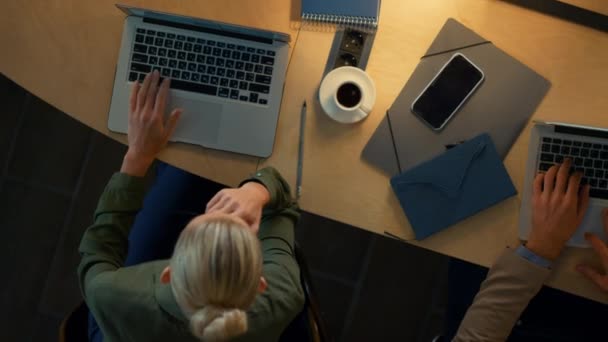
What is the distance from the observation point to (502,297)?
1.06 m

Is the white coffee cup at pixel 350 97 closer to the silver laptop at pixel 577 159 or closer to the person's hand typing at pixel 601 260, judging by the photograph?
the silver laptop at pixel 577 159

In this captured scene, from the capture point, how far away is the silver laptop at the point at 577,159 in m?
1.04

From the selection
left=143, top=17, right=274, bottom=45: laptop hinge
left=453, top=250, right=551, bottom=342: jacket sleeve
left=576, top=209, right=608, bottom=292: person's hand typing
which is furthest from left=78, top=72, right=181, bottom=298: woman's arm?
left=576, top=209, right=608, bottom=292: person's hand typing

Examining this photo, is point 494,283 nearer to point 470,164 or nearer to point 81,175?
Result: point 470,164

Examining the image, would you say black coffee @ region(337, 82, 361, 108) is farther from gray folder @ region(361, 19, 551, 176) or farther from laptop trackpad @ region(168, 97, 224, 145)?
laptop trackpad @ region(168, 97, 224, 145)

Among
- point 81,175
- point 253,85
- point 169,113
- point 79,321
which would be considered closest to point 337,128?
point 253,85

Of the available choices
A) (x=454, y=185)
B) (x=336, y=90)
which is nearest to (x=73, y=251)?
(x=336, y=90)

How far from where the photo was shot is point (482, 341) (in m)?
Result: 1.07

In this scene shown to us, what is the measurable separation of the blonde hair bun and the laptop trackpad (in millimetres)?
380

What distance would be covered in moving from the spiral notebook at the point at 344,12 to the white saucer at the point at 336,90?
0.10 m

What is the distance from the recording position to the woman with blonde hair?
2.58 feet

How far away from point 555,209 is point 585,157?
0.39ft

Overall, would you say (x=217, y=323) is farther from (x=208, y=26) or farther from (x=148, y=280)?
(x=208, y=26)

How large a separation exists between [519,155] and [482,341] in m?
0.37
